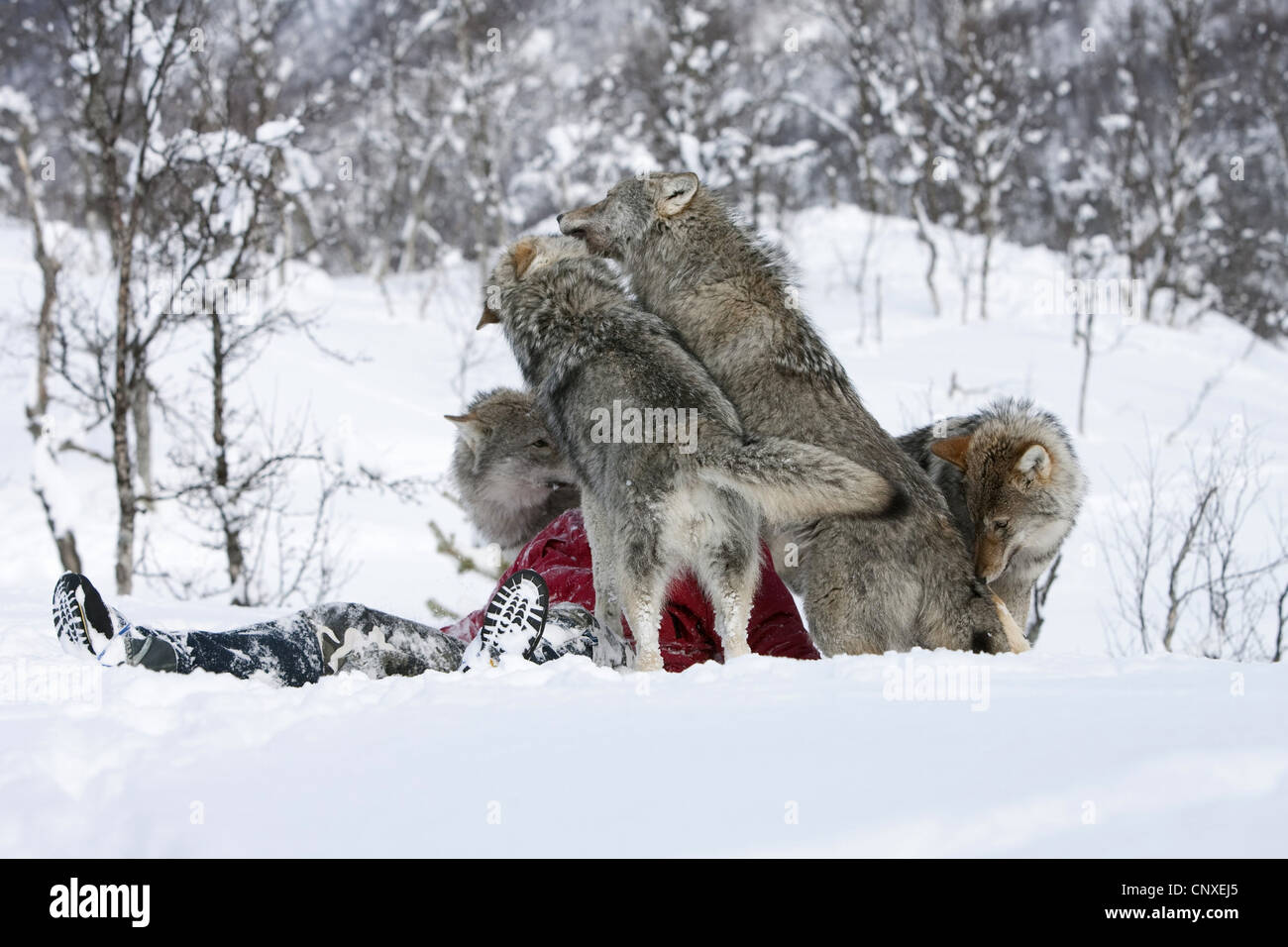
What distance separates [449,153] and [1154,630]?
22380mm

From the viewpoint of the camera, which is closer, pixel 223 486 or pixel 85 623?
pixel 85 623

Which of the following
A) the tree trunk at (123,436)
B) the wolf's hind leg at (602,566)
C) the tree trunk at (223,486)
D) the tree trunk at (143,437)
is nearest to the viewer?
the wolf's hind leg at (602,566)

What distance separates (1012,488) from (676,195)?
6.17ft

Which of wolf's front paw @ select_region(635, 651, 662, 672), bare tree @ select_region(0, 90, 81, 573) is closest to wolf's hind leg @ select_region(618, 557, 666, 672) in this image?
wolf's front paw @ select_region(635, 651, 662, 672)

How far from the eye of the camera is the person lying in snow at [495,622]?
3230 millimetres

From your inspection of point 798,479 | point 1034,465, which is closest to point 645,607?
point 798,479

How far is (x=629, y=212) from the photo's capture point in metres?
4.69

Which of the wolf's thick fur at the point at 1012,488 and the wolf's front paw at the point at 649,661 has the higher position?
the wolf's thick fur at the point at 1012,488

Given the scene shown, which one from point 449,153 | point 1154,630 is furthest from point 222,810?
point 449,153

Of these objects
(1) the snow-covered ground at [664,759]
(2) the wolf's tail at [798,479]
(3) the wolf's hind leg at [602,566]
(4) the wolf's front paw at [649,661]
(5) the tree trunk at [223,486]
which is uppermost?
(5) the tree trunk at [223,486]

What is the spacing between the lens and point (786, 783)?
199cm

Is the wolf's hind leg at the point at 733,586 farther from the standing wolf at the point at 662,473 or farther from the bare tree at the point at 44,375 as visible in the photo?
the bare tree at the point at 44,375

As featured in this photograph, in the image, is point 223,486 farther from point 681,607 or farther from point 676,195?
point 681,607

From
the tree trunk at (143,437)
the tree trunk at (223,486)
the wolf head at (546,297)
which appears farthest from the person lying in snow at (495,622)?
the tree trunk at (143,437)
